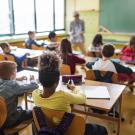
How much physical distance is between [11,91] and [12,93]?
0.02m

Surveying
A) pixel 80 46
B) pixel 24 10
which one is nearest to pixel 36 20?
pixel 24 10

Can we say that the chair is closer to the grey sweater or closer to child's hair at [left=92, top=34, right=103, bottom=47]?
the grey sweater

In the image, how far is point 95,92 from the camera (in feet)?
7.61

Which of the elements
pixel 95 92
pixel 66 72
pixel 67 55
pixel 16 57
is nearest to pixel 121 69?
pixel 66 72

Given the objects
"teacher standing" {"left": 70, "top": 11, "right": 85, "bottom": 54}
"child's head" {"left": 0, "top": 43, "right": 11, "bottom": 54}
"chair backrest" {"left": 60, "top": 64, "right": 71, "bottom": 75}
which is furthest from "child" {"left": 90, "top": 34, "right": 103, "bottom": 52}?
"teacher standing" {"left": 70, "top": 11, "right": 85, "bottom": 54}

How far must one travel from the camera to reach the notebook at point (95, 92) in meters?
2.21

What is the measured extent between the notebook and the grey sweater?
533 mm

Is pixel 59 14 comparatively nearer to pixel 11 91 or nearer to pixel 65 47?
pixel 65 47

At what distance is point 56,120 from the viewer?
5.55ft

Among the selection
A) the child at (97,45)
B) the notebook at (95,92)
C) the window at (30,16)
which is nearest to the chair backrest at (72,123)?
the notebook at (95,92)

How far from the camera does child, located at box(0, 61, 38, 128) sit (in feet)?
7.14

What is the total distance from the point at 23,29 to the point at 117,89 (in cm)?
521

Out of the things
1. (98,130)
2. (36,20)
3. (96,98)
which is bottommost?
(98,130)

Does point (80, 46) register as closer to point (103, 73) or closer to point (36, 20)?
point (36, 20)
